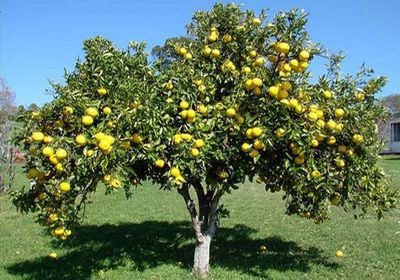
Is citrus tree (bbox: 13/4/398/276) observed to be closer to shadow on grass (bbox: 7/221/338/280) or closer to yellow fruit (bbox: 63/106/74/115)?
yellow fruit (bbox: 63/106/74/115)

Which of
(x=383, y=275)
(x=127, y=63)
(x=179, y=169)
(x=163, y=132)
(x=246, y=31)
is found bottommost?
(x=383, y=275)

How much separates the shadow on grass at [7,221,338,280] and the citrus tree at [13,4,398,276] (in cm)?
165

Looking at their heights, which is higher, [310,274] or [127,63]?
[127,63]

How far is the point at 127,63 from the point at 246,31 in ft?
4.85

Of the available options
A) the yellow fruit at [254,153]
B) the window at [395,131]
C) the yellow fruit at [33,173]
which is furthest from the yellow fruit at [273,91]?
the window at [395,131]

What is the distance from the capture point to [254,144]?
5.05 m

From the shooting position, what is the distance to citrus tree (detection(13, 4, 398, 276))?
15.8ft

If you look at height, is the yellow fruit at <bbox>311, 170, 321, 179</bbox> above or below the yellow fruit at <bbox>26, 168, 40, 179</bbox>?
above

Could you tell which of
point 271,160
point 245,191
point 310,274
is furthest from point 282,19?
point 245,191

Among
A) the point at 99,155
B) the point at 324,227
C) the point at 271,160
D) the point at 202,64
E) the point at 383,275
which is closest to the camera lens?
the point at 99,155

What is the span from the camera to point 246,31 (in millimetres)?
5910

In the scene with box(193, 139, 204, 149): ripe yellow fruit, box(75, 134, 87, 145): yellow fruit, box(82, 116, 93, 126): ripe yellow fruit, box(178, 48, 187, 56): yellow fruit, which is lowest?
box(75, 134, 87, 145): yellow fruit

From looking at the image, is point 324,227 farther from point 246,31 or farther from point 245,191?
point 245,191

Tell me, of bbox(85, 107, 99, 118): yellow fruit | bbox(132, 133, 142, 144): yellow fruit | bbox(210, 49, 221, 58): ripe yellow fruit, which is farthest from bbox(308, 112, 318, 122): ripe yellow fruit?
bbox(85, 107, 99, 118): yellow fruit
